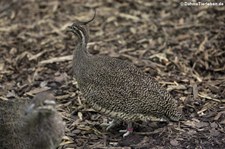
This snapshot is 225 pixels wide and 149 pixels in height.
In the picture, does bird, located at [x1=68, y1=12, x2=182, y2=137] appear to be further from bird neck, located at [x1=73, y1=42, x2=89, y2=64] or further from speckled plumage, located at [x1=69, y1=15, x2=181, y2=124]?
bird neck, located at [x1=73, y1=42, x2=89, y2=64]

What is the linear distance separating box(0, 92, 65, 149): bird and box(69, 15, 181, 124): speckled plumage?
96cm

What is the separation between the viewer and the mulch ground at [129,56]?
20.2 ft

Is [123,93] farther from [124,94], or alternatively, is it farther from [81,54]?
[81,54]

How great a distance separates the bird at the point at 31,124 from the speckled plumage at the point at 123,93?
956 millimetres

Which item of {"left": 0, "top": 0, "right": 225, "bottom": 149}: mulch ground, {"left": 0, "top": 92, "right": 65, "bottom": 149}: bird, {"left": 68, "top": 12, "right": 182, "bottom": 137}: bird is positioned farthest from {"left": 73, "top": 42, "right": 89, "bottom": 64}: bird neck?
{"left": 0, "top": 92, "right": 65, "bottom": 149}: bird

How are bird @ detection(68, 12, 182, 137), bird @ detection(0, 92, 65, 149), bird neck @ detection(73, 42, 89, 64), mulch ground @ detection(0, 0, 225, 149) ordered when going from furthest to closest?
bird neck @ detection(73, 42, 89, 64)
mulch ground @ detection(0, 0, 225, 149)
bird @ detection(68, 12, 182, 137)
bird @ detection(0, 92, 65, 149)

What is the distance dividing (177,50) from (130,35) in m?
1.06

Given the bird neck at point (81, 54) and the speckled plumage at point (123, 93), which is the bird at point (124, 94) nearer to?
the speckled plumage at point (123, 93)

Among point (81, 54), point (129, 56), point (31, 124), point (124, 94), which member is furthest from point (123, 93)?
point (129, 56)

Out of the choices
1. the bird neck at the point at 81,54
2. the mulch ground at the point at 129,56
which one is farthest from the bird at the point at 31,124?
the bird neck at the point at 81,54

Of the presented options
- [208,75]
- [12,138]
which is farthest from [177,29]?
[12,138]

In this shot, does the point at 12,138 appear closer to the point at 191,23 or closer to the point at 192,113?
the point at 192,113

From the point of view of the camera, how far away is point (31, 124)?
498 centimetres

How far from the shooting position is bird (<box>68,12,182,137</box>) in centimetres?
593
